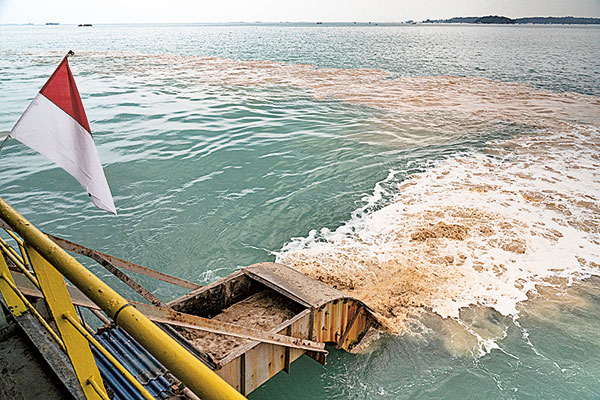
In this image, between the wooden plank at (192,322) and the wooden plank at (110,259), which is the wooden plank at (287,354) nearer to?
the wooden plank at (192,322)

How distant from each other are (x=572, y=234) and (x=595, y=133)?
15.7 metres

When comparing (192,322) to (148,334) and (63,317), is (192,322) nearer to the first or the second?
(63,317)

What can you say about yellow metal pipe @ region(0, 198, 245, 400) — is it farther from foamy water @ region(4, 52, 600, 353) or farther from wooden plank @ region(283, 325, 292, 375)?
foamy water @ region(4, 52, 600, 353)

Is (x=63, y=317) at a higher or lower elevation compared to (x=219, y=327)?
higher

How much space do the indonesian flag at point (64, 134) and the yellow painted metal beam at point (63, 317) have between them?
4.63ft

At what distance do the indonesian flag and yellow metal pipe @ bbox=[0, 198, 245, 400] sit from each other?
1885mm

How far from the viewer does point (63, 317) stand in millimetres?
2385

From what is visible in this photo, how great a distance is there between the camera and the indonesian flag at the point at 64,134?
3.75 metres

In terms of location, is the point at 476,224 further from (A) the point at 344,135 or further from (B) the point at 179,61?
(B) the point at 179,61

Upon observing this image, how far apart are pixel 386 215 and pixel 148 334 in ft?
41.6

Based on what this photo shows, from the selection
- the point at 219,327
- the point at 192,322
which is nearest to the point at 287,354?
the point at 219,327

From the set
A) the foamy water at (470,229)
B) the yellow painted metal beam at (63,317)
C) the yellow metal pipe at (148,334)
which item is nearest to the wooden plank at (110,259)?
the yellow painted metal beam at (63,317)

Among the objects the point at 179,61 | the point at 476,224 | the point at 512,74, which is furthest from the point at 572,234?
the point at 179,61

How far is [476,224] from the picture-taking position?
42.4 ft
